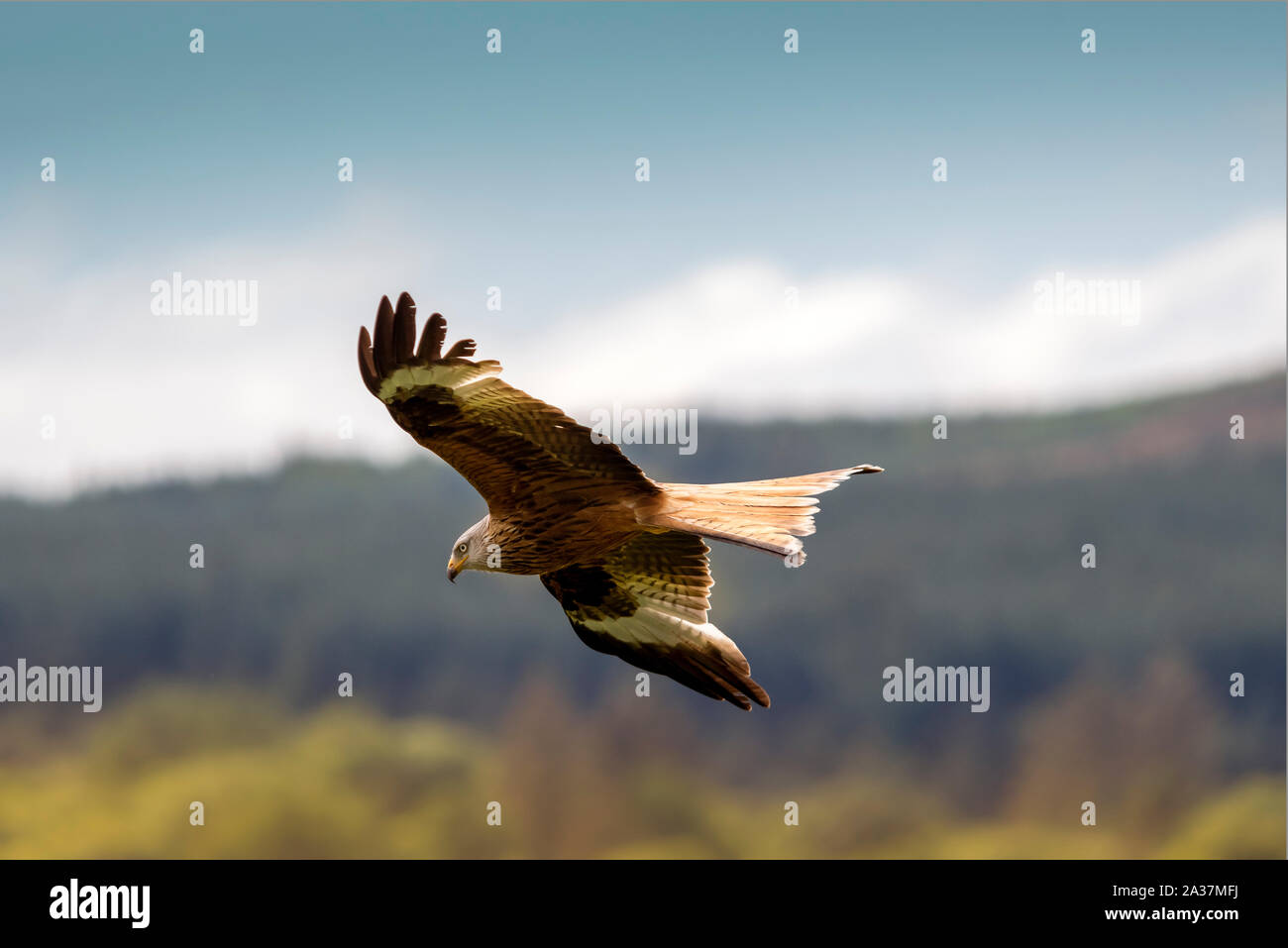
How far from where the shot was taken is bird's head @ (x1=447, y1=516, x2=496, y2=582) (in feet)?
16.8

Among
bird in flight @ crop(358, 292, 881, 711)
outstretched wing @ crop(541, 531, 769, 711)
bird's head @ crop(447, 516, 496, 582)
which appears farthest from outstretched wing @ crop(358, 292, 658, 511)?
outstretched wing @ crop(541, 531, 769, 711)

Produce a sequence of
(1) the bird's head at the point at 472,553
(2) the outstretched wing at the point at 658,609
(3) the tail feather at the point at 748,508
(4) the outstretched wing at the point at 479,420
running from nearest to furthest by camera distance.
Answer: (3) the tail feather at the point at 748,508 → (4) the outstretched wing at the point at 479,420 → (1) the bird's head at the point at 472,553 → (2) the outstretched wing at the point at 658,609

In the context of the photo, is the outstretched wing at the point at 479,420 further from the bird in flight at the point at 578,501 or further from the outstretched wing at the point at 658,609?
the outstretched wing at the point at 658,609

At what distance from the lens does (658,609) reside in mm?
5906

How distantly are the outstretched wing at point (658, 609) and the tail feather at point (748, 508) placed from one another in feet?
3.08

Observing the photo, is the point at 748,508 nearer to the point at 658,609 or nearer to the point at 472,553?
the point at 472,553

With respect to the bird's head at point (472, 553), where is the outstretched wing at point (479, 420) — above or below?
above

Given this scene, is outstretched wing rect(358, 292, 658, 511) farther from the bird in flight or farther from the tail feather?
the tail feather

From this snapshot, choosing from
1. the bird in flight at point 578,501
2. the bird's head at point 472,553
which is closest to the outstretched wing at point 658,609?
the bird in flight at point 578,501

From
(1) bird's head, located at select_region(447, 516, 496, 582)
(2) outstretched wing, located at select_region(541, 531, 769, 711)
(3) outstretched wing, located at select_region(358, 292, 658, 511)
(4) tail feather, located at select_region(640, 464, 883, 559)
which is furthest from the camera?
(2) outstretched wing, located at select_region(541, 531, 769, 711)

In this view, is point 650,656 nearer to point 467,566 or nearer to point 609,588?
point 609,588

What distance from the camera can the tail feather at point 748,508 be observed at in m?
4.39
